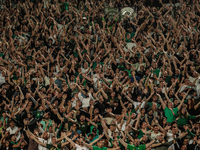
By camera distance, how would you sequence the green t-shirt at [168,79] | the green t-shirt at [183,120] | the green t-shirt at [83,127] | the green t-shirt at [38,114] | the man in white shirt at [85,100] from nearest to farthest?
the green t-shirt at [183,120], the green t-shirt at [83,127], the green t-shirt at [38,114], the man in white shirt at [85,100], the green t-shirt at [168,79]

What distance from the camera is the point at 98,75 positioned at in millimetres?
7910

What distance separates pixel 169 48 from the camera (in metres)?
8.72

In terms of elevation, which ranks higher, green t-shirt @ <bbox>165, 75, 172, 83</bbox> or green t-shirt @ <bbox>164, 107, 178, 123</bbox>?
green t-shirt @ <bbox>165, 75, 172, 83</bbox>

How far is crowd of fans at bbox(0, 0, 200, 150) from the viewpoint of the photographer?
242 inches

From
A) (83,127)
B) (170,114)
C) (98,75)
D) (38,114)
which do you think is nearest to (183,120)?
(170,114)

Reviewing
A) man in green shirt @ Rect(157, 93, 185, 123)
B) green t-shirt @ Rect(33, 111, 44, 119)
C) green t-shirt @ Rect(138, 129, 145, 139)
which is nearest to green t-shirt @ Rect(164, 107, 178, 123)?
man in green shirt @ Rect(157, 93, 185, 123)

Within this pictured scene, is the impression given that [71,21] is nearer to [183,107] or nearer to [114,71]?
[114,71]

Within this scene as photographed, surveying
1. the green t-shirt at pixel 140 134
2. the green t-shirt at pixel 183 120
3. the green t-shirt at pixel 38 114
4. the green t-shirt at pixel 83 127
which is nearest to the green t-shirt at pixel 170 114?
the green t-shirt at pixel 183 120

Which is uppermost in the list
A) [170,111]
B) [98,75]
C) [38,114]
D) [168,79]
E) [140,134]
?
[98,75]

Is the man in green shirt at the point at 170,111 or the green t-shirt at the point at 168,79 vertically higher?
the green t-shirt at the point at 168,79

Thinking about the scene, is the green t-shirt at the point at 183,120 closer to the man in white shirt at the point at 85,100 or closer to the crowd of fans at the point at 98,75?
the crowd of fans at the point at 98,75

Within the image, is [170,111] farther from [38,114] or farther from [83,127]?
[38,114]

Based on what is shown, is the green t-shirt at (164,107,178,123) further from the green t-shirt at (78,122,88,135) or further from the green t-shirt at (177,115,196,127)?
the green t-shirt at (78,122,88,135)

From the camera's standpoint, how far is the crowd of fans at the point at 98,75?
6.15 m
